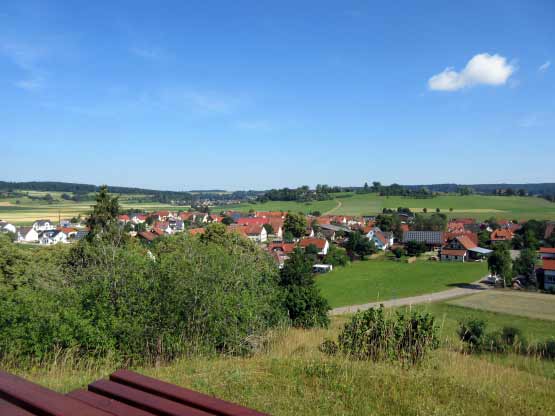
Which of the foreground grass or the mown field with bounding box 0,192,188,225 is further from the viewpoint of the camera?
the mown field with bounding box 0,192,188,225

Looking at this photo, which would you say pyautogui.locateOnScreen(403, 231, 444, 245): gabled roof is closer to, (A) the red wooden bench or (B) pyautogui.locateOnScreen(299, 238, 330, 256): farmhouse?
(B) pyautogui.locateOnScreen(299, 238, 330, 256): farmhouse

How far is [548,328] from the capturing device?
86.5 ft

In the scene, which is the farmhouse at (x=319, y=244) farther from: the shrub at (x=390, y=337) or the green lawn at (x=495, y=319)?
the shrub at (x=390, y=337)

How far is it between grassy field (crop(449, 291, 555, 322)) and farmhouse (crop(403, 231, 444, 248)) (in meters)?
29.5

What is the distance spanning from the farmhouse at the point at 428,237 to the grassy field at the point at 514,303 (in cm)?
2947

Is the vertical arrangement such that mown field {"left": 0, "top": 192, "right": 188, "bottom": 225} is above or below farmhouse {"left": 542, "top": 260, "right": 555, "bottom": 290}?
above

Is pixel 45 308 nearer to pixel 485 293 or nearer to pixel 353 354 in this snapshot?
pixel 353 354

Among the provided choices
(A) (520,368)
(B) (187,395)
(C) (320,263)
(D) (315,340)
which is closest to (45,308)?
(D) (315,340)

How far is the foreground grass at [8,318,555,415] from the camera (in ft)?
13.1

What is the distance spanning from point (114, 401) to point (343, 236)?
79713 millimetres

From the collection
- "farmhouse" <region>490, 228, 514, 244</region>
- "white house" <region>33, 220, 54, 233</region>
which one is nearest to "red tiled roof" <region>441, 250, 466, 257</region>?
"farmhouse" <region>490, 228, 514, 244</region>

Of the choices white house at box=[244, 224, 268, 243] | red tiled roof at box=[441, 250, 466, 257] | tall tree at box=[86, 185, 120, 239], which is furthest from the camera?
white house at box=[244, 224, 268, 243]

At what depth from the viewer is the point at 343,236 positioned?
81125 mm

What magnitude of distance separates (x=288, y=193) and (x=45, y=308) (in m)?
142
